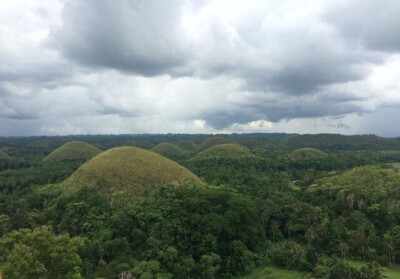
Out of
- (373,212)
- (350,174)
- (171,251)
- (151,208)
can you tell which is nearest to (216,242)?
(171,251)

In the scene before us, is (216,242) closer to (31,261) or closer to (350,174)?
(31,261)

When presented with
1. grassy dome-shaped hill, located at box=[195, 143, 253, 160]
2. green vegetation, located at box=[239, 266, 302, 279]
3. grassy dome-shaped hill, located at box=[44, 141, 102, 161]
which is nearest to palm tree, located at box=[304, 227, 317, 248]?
green vegetation, located at box=[239, 266, 302, 279]

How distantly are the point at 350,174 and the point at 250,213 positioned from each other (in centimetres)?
3834

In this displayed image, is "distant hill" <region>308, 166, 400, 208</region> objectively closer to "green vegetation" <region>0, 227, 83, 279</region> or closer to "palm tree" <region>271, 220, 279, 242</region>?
"palm tree" <region>271, 220, 279, 242</region>

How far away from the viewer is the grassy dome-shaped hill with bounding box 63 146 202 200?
58375mm

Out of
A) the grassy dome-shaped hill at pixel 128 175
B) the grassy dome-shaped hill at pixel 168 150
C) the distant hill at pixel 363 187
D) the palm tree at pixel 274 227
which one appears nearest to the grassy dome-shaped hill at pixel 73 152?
the grassy dome-shaped hill at pixel 168 150

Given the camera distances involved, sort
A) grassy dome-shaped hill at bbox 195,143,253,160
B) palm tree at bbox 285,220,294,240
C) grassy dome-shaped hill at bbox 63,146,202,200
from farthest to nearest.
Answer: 1. grassy dome-shaped hill at bbox 195,143,253,160
2. grassy dome-shaped hill at bbox 63,146,202,200
3. palm tree at bbox 285,220,294,240

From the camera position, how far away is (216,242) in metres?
40.8

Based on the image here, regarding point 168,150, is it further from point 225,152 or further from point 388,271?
point 388,271

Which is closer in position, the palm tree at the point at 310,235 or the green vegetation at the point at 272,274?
the green vegetation at the point at 272,274

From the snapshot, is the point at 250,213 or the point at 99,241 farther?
the point at 250,213

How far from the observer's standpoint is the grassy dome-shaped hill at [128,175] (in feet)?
192

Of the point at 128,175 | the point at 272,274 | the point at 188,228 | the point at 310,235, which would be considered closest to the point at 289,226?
the point at 310,235

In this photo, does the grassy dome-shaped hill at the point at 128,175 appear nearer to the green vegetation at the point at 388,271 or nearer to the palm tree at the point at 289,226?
the palm tree at the point at 289,226
